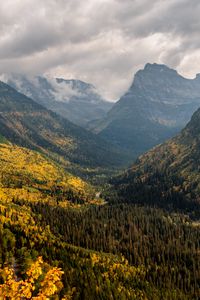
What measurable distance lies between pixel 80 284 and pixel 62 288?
41.9 ft

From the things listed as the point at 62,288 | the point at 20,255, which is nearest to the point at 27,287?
the point at 62,288

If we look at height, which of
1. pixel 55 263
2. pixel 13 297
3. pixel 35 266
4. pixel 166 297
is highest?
pixel 35 266

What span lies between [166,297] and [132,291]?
17952 millimetres

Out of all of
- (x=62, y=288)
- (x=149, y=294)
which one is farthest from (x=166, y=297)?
(x=62, y=288)

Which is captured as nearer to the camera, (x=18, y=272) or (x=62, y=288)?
(x=18, y=272)

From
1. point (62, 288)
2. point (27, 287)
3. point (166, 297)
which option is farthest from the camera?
point (166, 297)

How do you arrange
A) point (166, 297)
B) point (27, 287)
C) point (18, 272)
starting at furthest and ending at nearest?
point (166, 297) → point (18, 272) → point (27, 287)

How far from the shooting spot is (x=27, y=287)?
117ft

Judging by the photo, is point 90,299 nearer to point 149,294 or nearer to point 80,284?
point 80,284

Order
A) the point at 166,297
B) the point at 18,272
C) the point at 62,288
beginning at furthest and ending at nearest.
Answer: the point at 166,297 → the point at 62,288 → the point at 18,272

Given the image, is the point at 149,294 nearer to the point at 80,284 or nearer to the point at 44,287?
the point at 80,284

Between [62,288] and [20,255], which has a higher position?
[20,255]

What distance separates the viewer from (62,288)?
588 feet

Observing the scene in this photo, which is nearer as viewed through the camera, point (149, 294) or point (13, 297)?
point (13, 297)
